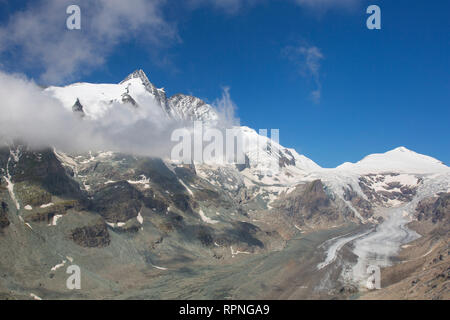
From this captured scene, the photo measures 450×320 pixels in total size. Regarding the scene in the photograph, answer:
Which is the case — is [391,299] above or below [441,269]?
below

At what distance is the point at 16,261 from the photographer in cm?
16038

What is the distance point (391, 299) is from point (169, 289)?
97343 mm
